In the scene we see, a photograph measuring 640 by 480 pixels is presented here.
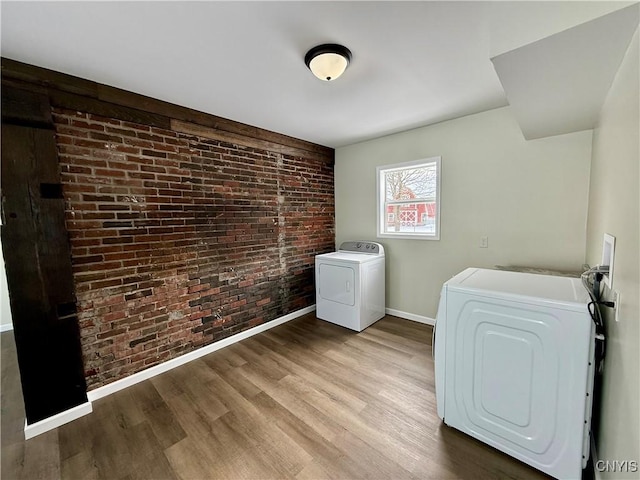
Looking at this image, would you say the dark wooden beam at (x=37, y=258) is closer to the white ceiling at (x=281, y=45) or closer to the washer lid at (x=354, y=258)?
the white ceiling at (x=281, y=45)

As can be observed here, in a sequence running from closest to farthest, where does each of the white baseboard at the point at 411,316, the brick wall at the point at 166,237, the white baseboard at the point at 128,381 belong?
1. the white baseboard at the point at 128,381
2. the brick wall at the point at 166,237
3. the white baseboard at the point at 411,316

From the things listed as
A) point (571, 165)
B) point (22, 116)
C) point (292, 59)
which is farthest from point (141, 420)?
point (571, 165)

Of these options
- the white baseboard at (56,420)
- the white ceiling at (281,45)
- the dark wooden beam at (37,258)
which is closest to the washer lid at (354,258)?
the white ceiling at (281,45)

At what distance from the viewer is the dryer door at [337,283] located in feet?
10.4

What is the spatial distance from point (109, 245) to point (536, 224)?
3.84 meters

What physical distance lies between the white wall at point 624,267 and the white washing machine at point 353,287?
205 centimetres

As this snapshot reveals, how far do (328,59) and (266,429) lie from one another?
8.06 ft

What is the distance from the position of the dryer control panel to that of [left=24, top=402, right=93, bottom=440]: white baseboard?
123 inches

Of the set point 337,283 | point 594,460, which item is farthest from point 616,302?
point 337,283

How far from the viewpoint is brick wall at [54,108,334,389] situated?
6.55 feet

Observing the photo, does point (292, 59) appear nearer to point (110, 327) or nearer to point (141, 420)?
point (110, 327)

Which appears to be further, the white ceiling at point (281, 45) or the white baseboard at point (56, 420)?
the white baseboard at point (56, 420)

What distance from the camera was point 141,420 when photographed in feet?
6.10

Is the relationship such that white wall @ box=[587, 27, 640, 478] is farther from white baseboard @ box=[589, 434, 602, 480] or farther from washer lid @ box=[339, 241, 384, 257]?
washer lid @ box=[339, 241, 384, 257]
